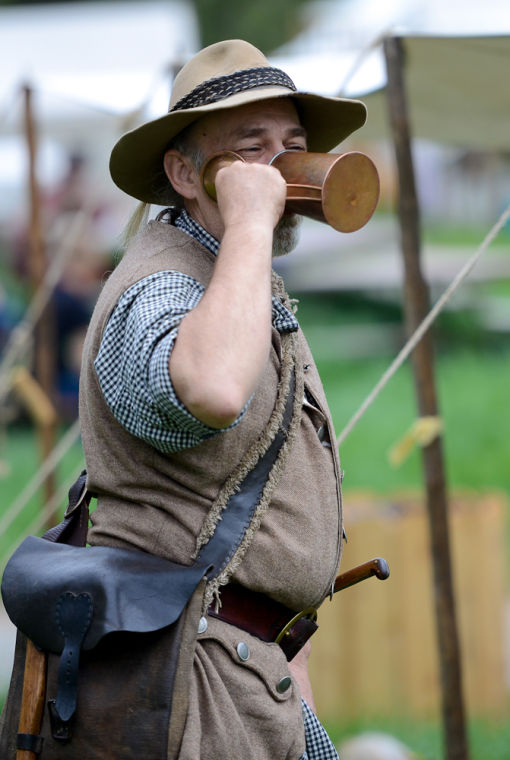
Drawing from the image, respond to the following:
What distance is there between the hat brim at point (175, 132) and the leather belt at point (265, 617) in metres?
0.88

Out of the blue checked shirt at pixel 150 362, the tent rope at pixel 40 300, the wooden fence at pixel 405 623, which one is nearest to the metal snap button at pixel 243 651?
the blue checked shirt at pixel 150 362

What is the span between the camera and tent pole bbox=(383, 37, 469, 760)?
3.70 meters

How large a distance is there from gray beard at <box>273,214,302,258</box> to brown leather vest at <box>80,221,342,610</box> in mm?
207

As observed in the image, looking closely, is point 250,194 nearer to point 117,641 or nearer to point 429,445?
point 117,641

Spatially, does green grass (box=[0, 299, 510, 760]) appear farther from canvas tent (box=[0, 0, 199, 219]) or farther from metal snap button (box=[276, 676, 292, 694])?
canvas tent (box=[0, 0, 199, 219])

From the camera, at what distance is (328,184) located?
197cm

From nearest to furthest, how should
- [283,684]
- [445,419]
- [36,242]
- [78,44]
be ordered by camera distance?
[283,684] → [36,242] → [445,419] → [78,44]

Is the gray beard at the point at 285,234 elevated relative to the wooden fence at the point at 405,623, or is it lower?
elevated

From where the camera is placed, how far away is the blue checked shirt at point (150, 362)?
1.73m

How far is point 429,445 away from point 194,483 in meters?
1.95

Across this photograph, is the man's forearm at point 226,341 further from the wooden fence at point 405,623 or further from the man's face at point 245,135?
the wooden fence at point 405,623

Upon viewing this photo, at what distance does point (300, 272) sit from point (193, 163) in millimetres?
12453

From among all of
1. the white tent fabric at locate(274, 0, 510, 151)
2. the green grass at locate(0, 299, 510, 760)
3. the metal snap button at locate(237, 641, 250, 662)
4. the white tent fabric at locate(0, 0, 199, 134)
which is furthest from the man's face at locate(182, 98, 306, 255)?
the white tent fabric at locate(0, 0, 199, 134)

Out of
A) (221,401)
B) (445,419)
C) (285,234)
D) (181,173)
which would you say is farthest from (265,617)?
(445,419)
